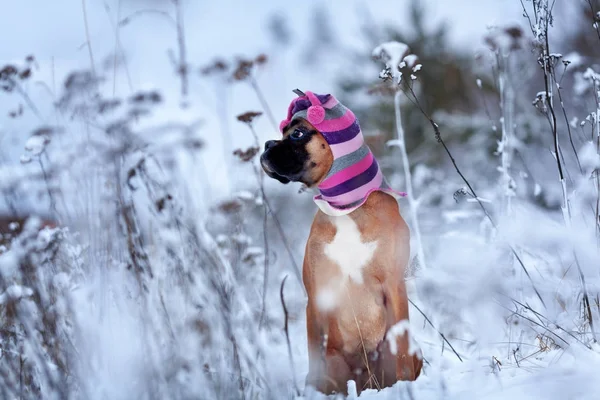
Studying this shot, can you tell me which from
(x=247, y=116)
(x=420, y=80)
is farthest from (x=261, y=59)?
(x=420, y=80)

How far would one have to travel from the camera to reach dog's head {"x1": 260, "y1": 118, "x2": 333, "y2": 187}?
2.18m

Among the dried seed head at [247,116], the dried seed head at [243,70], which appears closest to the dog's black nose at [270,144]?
the dried seed head at [247,116]

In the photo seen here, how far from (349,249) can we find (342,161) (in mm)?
299

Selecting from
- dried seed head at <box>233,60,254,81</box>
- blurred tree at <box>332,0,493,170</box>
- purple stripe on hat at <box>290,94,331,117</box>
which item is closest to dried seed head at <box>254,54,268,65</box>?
dried seed head at <box>233,60,254,81</box>

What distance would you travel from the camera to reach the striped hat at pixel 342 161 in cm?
221

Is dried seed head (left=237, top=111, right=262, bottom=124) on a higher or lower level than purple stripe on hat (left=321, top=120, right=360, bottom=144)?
lower

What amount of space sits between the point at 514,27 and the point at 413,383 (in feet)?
6.79

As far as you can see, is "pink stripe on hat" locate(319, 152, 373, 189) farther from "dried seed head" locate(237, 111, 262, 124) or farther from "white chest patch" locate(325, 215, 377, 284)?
"dried seed head" locate(237, 111, 262, 124)

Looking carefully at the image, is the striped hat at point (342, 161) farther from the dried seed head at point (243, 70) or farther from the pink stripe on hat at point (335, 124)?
the dried seed head at point (243, 70)

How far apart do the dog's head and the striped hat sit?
0.07ft

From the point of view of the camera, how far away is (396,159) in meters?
10.4

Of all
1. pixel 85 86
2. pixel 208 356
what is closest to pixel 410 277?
pixel 208 356

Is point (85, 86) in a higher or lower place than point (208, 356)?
higher

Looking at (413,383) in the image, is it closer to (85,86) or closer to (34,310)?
(34,310)
